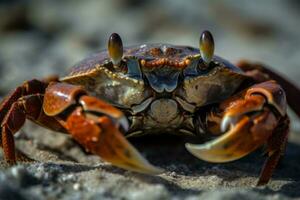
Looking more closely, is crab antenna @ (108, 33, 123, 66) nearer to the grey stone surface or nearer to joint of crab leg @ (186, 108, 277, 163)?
the grey stone surface

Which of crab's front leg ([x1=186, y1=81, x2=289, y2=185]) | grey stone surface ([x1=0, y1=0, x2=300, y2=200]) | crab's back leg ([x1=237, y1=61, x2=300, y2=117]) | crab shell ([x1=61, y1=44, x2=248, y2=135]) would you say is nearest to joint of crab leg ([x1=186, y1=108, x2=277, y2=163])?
crab's front leg ([x1=186, y1=81, x2=289, y2=185])

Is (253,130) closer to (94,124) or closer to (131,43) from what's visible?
(94,124)

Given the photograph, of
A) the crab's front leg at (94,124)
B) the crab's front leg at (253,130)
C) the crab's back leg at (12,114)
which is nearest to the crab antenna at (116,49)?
the crab's front leg at (94,124)

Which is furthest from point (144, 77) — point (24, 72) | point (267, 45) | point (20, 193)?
point (267, 45)

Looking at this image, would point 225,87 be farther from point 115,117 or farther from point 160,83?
point 115,117

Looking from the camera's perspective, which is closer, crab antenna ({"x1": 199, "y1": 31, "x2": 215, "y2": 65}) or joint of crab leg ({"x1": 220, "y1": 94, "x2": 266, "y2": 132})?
joint of crab leg ({"x1": 220, "y1": 94, "x2": 266, "y2": 132})

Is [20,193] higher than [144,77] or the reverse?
the reverse
